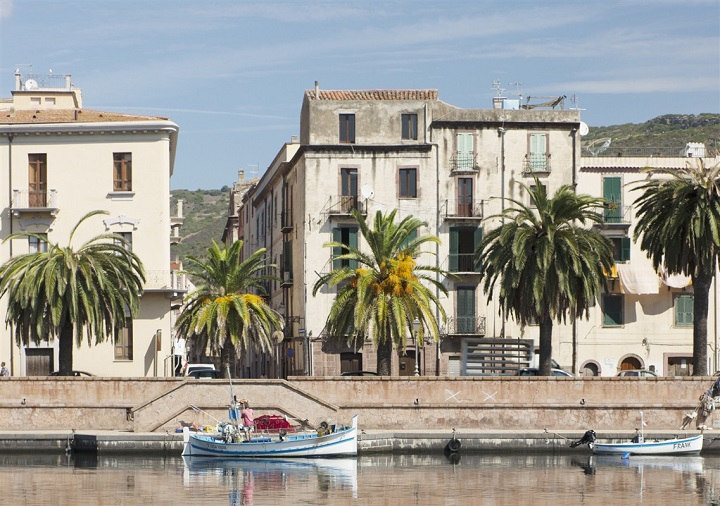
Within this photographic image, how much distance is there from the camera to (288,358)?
76.0 meters

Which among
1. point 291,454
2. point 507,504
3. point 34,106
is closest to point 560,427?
point 291,454

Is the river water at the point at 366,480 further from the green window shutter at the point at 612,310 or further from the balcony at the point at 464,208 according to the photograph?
the balcony at the point at 464,208

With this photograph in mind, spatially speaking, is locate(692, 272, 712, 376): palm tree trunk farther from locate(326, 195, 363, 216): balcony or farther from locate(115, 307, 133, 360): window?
locate(115, 307, 133, 360): window

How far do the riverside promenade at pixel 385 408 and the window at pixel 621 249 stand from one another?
50.9 ft

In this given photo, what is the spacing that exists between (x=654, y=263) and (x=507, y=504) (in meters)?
20.3

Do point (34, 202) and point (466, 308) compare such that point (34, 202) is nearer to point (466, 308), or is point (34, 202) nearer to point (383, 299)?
Answer: point (383, 299)

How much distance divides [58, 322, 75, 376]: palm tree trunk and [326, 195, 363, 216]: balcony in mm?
18209

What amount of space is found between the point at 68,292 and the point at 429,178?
75.5 feet

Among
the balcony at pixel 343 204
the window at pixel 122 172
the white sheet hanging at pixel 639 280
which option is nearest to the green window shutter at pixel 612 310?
the white sheet hanging at pixel 639 280

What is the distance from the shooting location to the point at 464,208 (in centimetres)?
7256

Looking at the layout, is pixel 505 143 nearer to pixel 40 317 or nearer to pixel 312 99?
pixel 312 99

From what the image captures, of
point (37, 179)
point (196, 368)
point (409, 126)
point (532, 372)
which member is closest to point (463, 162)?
point (409, 126)

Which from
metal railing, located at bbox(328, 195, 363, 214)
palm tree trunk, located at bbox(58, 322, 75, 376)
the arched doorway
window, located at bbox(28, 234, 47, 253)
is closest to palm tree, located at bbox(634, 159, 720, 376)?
the arched doorway

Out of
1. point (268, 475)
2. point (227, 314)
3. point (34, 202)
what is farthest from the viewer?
point (34, 202)
